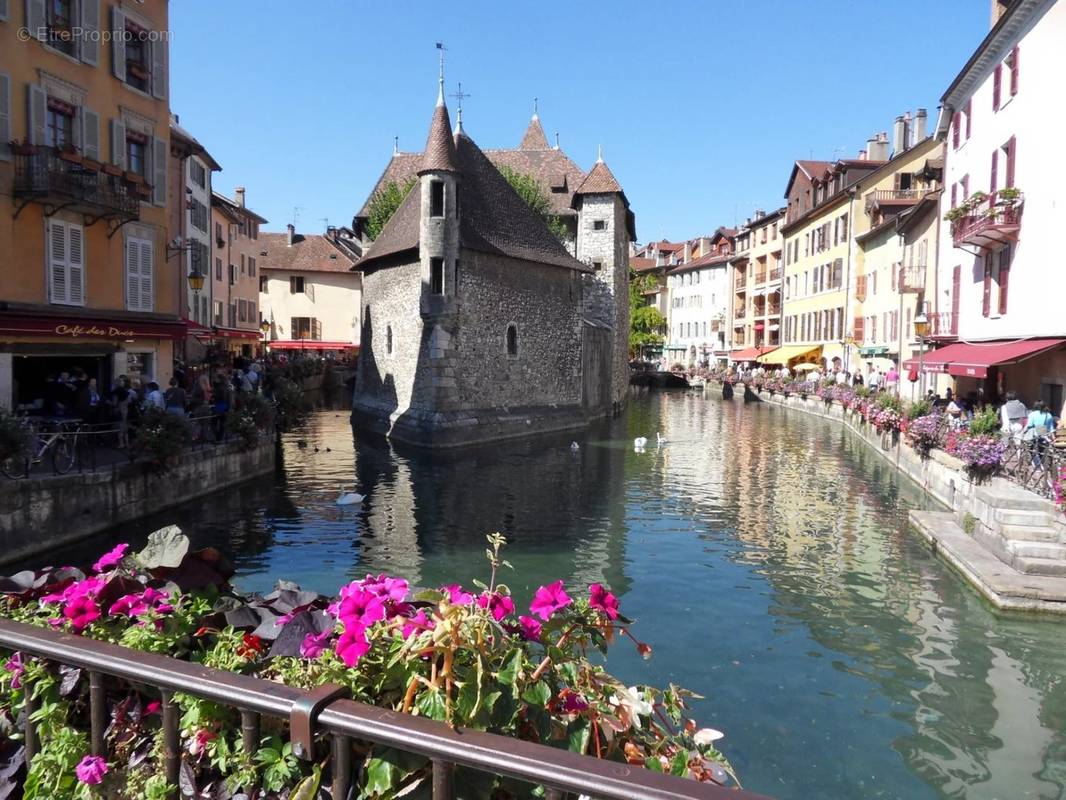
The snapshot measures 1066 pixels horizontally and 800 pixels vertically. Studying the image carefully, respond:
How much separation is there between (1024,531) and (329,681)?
11.5 m

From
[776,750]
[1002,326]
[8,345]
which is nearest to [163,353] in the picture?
[8,345]

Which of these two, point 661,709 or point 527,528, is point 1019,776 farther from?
point 527,528

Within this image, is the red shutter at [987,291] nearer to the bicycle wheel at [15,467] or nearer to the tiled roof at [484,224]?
the tiled roof at [484,224]

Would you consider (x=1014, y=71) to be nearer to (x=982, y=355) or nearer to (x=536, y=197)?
(x=982, y=355)

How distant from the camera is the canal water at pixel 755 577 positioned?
716 centimetres

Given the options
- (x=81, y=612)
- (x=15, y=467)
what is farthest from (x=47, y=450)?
(x=81, y=612)

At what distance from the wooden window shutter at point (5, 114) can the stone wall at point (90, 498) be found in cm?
636

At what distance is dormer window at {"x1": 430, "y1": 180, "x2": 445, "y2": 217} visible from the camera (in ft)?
85.7

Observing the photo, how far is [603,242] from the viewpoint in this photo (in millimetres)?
40250

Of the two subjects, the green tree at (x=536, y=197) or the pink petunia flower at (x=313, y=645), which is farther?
the green tree at (x=536, y=197)

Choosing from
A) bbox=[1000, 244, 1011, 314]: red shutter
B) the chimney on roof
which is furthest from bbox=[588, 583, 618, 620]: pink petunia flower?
the chimney on roof

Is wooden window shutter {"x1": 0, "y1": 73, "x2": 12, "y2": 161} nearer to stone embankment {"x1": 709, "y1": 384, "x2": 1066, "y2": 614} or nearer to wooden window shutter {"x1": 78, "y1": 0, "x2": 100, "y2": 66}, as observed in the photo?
wooden window shutter {"x1": 78, "y1": 0, "x2": 100, "y2": 66}

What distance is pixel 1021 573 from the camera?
35.2 feet

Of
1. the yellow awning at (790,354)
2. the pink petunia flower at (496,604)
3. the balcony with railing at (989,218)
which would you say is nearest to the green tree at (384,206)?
the yellow awning at (790,354)
